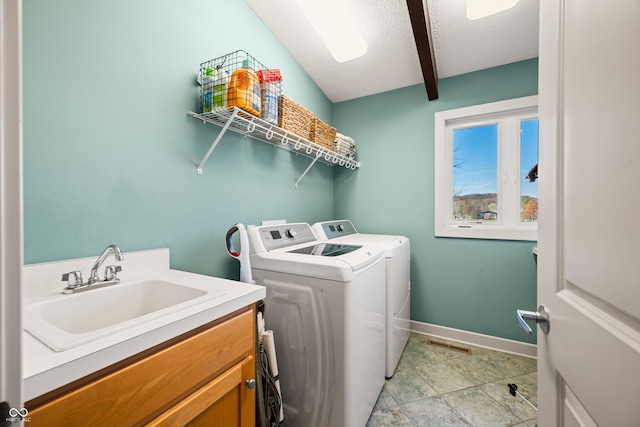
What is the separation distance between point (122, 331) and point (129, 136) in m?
0.89

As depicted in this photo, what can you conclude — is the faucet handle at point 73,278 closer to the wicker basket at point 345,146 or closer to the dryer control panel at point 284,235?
the dryer control panel at point 284,235

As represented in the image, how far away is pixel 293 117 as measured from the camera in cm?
171

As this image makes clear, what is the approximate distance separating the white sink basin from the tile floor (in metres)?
1.36

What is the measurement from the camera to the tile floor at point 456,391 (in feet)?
5.11

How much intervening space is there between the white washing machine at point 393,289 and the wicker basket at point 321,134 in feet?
2.21

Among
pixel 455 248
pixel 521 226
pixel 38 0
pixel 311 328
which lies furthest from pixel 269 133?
pixel 521 226

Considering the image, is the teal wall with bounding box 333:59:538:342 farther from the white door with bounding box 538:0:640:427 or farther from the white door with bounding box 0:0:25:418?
the white door with bounding box 0:0:25:418

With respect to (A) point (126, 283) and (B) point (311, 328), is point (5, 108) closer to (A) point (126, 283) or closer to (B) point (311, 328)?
(A) point (126, 283)

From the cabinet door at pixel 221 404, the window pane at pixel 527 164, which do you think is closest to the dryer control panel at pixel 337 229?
the cabinet door at pixel 221 404

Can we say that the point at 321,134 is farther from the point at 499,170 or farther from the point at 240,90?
the point at 499,170

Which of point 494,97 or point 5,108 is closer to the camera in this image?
point 5,108

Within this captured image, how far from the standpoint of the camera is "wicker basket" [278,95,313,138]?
1613 millimetres

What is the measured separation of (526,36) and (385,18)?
110cm

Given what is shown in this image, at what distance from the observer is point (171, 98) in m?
1.30
